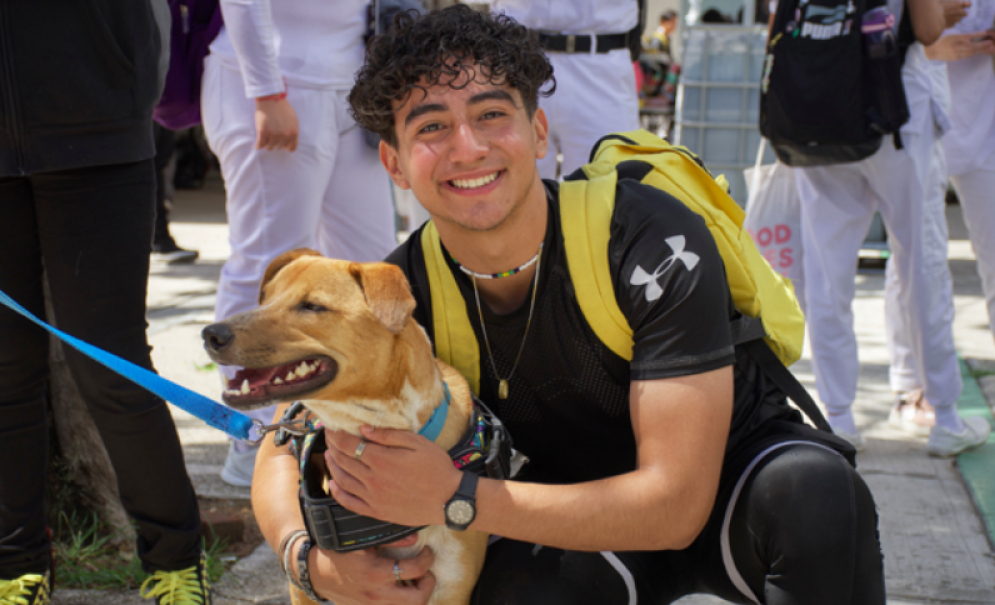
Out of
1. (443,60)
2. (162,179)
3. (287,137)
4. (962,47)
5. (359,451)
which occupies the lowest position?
(162,179)

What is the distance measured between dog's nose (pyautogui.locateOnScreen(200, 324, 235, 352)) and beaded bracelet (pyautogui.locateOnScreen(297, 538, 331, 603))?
1.90ft

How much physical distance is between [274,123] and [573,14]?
1336mm

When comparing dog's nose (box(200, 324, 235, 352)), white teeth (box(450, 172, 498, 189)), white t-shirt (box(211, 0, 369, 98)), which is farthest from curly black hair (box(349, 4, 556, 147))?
white t-shirt (box(211, 0, 369, 98))

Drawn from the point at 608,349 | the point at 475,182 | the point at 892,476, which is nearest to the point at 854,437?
the point at 892,476

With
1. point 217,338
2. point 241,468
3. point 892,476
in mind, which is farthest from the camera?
point 892,476

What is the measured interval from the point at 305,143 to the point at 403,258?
45.4 inches

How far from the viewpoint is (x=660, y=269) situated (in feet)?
6.42

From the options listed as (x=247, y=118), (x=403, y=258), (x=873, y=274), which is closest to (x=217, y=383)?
(x=247, y=118)

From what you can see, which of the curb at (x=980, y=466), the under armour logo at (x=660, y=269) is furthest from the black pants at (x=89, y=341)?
the curb at (x=980, y=466)

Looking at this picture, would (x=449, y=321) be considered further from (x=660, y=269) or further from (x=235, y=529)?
(x=235, y=529)

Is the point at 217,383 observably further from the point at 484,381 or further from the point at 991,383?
the point at 991,383

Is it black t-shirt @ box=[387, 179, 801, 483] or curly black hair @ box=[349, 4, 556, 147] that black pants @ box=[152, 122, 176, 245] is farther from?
black t-shirt @ box=[387, 179, 801, 483]

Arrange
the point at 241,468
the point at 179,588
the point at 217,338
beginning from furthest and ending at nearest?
the point at 241,468, the point at 179,588, the point at 217,338

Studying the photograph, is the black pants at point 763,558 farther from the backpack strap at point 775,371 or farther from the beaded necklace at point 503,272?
the beaded necklace at point 503,272
